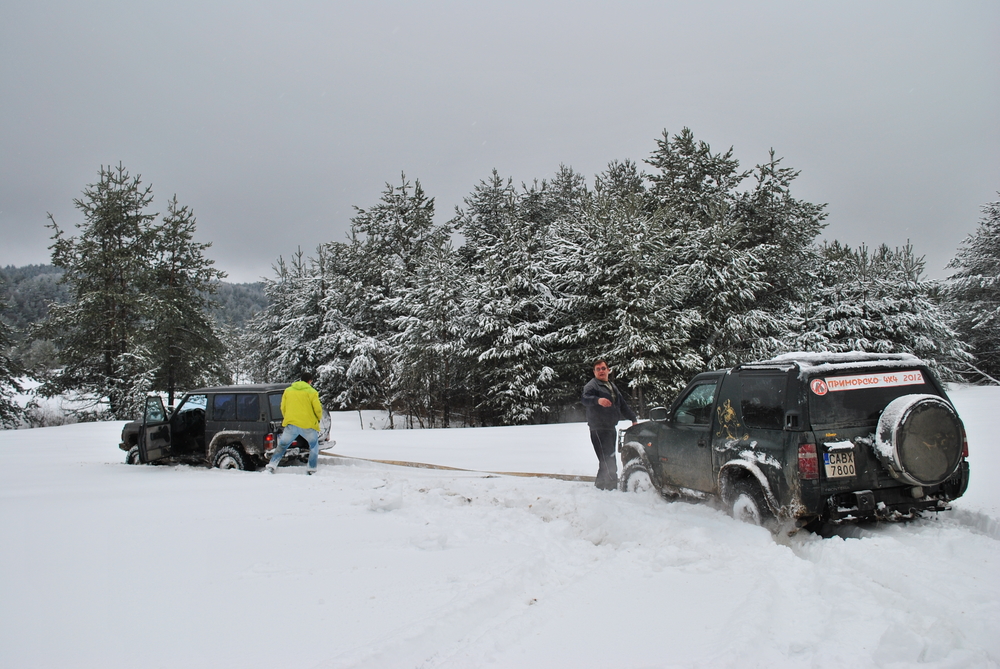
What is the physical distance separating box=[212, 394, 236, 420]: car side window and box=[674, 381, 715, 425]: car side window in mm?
7783

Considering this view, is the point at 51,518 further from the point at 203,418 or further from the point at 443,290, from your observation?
the point at 443,290

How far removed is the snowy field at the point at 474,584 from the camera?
3207 mm

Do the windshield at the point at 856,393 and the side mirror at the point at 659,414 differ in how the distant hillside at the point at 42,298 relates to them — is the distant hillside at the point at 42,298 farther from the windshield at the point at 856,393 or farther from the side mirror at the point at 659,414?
the windshield at the point at 856,393

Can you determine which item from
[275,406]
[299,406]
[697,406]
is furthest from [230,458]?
[697,406]

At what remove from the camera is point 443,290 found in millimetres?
24672

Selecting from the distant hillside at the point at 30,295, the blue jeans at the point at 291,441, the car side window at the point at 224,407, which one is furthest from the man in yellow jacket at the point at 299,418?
the distant hillside at the point at 30,295

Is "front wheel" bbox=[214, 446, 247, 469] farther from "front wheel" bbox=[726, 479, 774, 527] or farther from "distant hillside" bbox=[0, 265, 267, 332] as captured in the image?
"distant hillside" bbox=[0, 265, 267, 332]

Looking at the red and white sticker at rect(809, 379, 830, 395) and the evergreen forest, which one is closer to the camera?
the red and white sticker at rect(809, 379, 830, 395)

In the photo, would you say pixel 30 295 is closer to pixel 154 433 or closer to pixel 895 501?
pixel 154 433

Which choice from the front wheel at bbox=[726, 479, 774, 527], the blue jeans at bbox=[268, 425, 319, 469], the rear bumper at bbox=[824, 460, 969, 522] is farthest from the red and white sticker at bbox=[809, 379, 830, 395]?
the blue jeans at bbox=[268, 425, 319, 469]

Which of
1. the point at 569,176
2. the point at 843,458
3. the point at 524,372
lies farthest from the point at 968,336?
the point at 843,458

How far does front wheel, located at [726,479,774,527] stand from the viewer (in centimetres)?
541

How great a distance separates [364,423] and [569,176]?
2247cm

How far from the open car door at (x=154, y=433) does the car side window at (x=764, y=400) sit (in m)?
9.86
